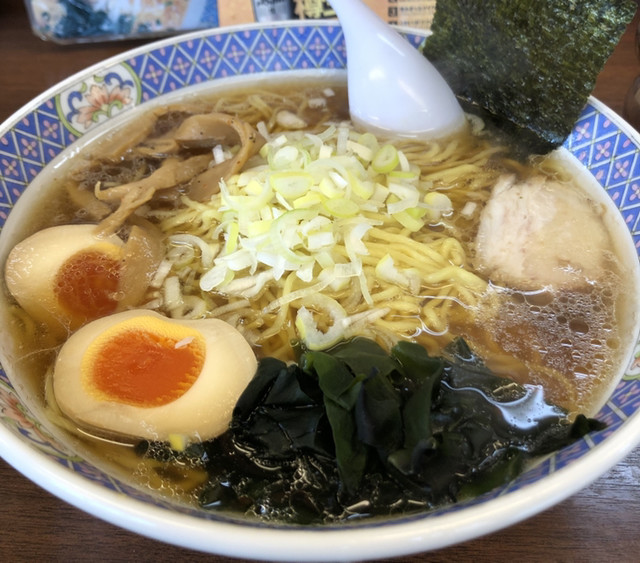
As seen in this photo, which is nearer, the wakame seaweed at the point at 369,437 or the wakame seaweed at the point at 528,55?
the wakame seaweed at the point at 369,437

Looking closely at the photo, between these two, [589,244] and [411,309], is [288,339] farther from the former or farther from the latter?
[589,244]

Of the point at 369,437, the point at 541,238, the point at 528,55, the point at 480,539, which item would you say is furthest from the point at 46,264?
the point at 528,55

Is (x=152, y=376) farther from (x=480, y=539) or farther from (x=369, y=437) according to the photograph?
(x=480, y=539)

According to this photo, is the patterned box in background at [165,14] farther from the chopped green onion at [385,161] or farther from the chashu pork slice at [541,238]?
the chashu pork slice at [541,238]

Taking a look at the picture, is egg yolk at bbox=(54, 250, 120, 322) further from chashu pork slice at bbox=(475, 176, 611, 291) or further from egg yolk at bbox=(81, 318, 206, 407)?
chashu pork slice at bbox=(475, 176, 611, 291)

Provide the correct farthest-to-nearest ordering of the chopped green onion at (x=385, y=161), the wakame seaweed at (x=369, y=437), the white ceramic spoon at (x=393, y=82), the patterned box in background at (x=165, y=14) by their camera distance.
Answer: the patterned box in background at (x=165, y=14) → the white ceramic spoon at (x=393, y=82) → the chopped green onion at (x=385, y=161) → the wakame seaweed at (x=369, y=437)

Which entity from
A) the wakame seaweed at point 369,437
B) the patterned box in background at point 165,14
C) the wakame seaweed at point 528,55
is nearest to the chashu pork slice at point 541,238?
the wakame seaweed at point 528,55
